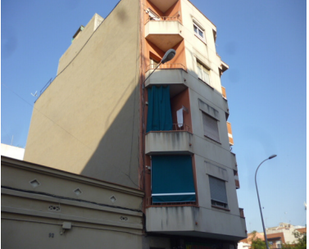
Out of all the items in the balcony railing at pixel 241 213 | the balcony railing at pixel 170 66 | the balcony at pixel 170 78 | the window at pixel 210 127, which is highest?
the balcony railing at pixel 170 66

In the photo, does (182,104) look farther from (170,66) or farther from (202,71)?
(202,71)

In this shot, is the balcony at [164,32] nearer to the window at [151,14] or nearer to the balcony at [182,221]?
the window at [151,14]

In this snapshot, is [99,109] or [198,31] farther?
[198,31]

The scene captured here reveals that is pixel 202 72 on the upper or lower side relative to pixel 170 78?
upper

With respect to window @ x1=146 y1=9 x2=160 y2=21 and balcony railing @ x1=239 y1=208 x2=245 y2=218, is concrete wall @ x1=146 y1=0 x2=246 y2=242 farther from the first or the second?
window @ x1=146 y1=9 x2=160 y2=21

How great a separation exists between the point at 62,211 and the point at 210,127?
978cm

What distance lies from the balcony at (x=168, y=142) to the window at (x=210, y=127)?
2305 mm

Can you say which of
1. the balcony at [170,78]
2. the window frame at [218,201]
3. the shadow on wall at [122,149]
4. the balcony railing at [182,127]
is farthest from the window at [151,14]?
the window frame at [218,201]

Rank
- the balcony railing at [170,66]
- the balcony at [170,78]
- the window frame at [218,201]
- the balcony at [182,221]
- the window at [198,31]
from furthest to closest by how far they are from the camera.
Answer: the window at [198,31] < the balcony railing at [170,66] < the balcony at [170,78] < the window frame at [218,201] < the balcony at [182,221]

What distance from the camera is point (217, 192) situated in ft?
47.5

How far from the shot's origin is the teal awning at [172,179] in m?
12.7

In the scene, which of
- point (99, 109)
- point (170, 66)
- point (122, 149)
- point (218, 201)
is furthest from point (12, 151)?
point (218, 201)

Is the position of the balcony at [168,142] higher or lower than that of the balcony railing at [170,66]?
lower

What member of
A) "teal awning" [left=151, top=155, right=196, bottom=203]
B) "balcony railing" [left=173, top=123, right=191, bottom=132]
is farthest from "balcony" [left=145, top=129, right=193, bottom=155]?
"balcony railing" [left=173, top=123, right=191, bottom=132]
